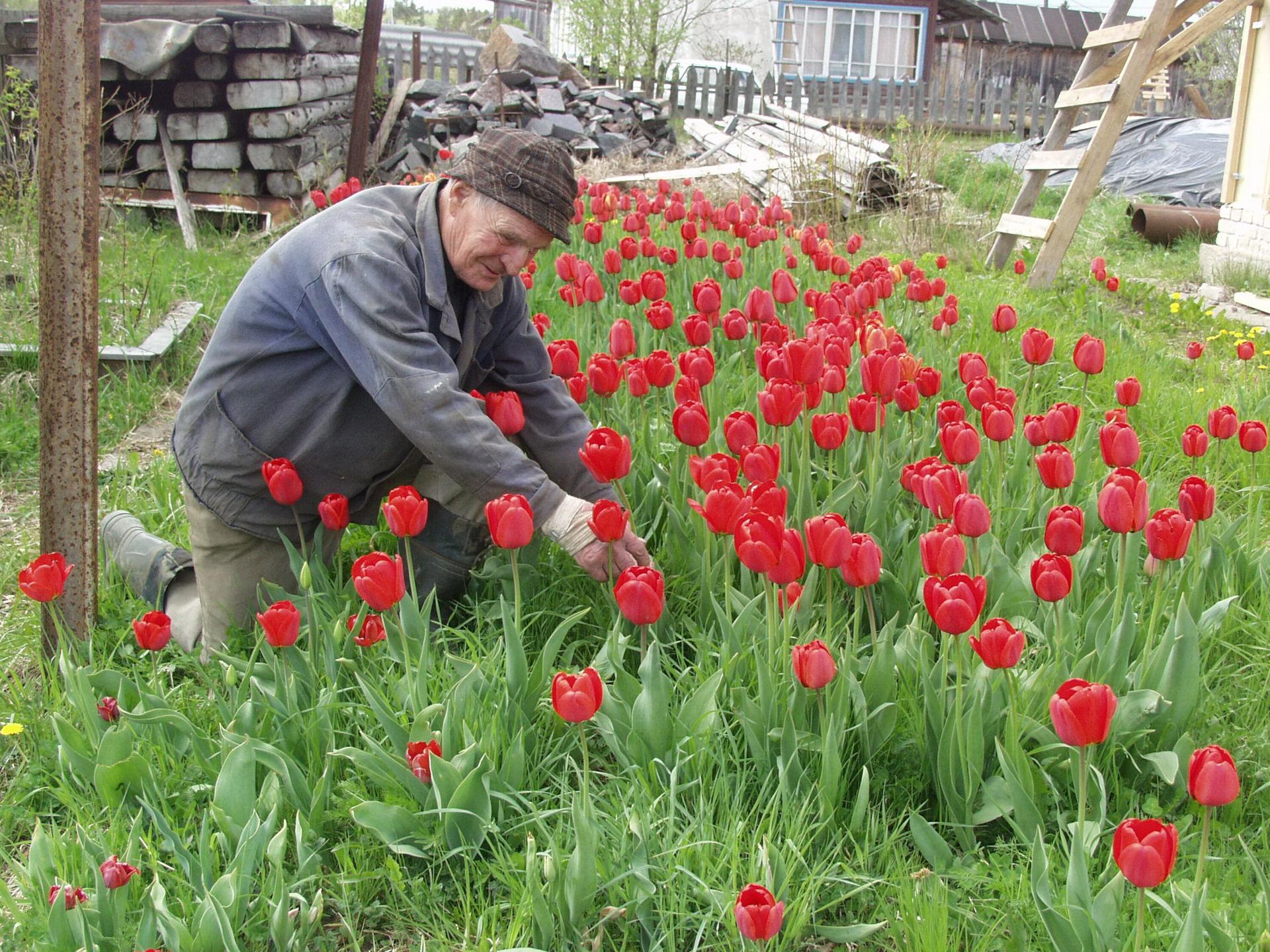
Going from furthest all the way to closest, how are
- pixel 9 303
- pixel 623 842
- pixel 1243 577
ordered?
pixel 9 303 < pixel 1243 577 < pixel 623 842

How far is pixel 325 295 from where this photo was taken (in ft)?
8.21

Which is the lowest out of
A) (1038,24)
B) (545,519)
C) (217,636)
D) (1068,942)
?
(217,636)

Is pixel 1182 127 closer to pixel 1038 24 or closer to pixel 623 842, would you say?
pixel 623 842

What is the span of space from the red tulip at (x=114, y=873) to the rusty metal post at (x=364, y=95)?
618 centimetres

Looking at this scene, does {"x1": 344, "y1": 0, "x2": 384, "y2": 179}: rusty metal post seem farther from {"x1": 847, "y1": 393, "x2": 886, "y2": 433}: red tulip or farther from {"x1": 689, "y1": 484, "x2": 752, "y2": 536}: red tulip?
{"x1": 689, "y1": 484, "x2": 752, "y2": 536}: red tulip

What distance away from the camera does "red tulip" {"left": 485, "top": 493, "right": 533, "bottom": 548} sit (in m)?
2.03

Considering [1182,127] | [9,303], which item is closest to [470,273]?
[9,303]

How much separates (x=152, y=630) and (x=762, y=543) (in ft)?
4.04

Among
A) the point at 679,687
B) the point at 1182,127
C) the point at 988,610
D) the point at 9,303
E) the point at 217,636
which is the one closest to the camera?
the point at 679,687

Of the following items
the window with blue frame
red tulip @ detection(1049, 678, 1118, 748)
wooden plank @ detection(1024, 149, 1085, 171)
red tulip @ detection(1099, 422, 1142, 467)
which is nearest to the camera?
red tulip @ detection(1049, 678, 1118, 748)

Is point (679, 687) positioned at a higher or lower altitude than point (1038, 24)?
lower

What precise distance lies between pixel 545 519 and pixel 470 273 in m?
0.62

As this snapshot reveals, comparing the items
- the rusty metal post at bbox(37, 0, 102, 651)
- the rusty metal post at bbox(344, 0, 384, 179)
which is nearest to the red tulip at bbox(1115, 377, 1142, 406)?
the rusty metal post at bbox(37, 0, 102, 651)

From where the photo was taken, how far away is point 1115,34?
7.05 m
